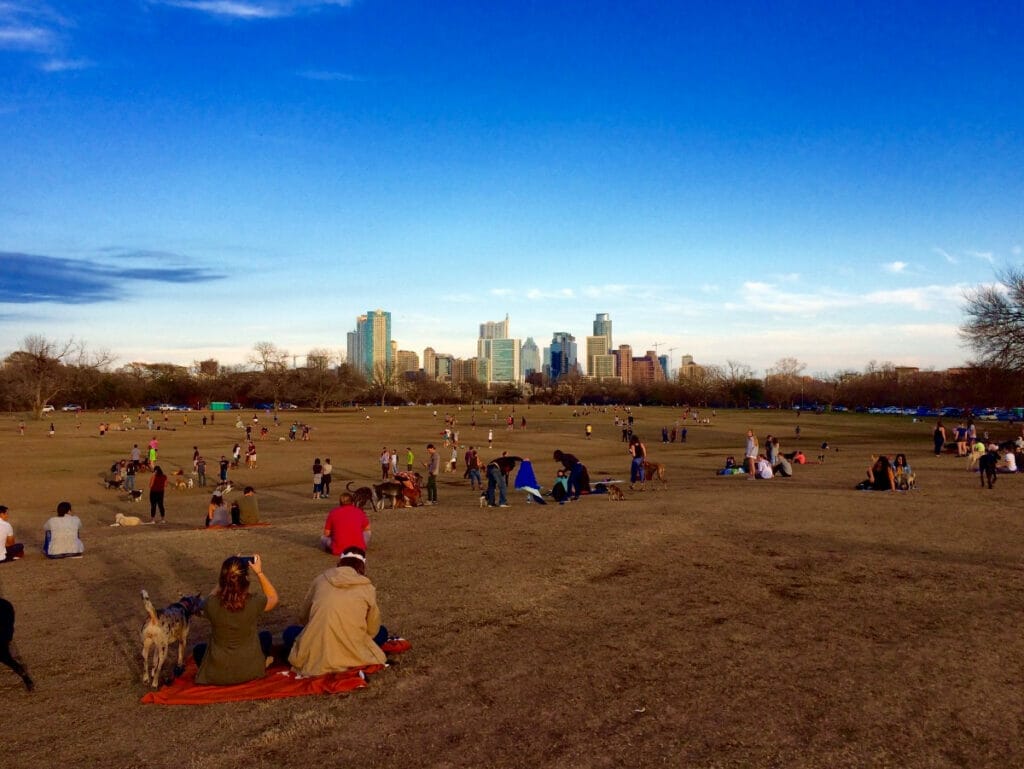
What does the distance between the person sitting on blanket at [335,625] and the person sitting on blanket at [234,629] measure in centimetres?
37

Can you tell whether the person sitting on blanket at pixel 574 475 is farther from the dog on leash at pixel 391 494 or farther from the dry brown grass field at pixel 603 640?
the dog on leash at pixel 391 494

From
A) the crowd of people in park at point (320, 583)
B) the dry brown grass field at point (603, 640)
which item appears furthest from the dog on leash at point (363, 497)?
the crowd of people in park at point (320, 583)

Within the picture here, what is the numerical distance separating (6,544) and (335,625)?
9.53 metres

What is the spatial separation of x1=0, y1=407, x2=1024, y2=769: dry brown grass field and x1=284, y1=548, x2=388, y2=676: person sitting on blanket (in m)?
0.38

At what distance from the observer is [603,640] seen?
8031mm

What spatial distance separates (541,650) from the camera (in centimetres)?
778

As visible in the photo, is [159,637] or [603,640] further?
[603,640]

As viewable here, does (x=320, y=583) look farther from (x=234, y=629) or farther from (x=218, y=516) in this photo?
(x=218, y=516)

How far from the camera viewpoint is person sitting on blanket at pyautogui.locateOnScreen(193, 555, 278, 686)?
6395mm

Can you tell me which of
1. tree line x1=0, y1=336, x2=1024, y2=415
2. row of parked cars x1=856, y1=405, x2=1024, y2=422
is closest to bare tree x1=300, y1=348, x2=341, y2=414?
tree line x1=0, y1=336, x2=1024, y2=415

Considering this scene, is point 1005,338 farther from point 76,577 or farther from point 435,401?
point 435,401

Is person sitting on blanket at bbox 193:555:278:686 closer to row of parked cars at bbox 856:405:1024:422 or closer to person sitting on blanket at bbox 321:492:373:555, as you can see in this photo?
person sitting on blanket at bbox 321:492:373:555

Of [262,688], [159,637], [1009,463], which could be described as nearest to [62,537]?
[159,637]

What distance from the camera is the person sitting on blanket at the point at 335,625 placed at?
22.1 feet
